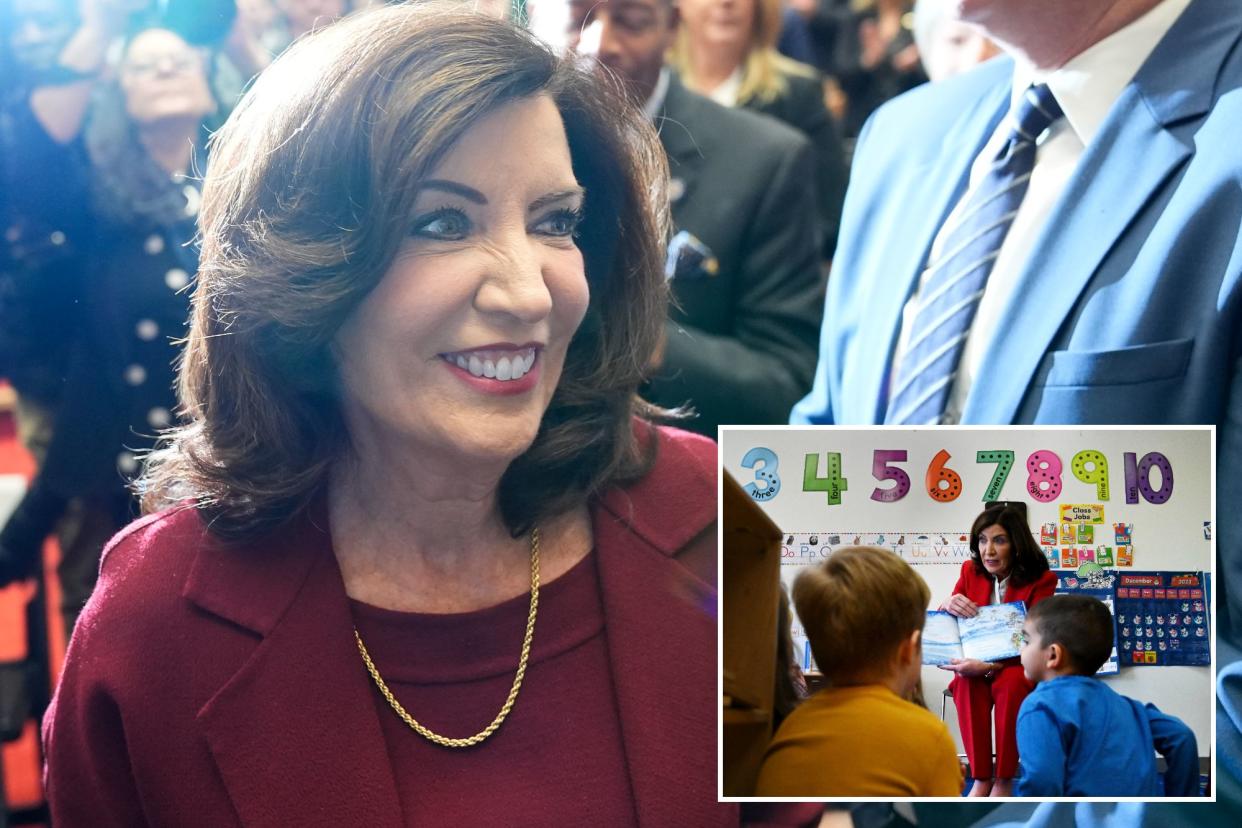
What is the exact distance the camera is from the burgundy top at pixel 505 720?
6.42 ft

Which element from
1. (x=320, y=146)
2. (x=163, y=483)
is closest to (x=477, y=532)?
(x=163, y=483)

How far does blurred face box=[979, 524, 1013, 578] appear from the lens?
6.92 ft

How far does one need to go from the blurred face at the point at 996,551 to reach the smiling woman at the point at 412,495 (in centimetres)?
42

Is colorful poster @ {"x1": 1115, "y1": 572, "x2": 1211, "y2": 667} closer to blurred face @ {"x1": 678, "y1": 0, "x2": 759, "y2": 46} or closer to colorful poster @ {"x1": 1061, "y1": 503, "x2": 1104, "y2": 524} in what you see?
colorful poster @ {"x1": 1061, "y1": 503, "x2": 1104, "y2": 524}

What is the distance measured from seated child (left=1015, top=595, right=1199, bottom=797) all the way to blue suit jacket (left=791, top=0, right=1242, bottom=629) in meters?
0.19

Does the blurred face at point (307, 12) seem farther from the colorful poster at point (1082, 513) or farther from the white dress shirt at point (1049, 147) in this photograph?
the colorful poster at point (1082, 513)

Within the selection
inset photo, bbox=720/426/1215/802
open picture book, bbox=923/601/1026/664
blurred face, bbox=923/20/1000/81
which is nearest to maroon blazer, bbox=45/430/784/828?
inset photo, bbox=720/426/1215/802

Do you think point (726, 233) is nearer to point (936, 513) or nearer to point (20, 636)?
point (936, 513)

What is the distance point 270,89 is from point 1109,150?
3.86ft

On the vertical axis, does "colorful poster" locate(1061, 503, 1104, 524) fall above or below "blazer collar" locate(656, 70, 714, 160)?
below

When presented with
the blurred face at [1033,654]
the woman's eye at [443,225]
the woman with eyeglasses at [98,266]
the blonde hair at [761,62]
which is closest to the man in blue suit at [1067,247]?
the blonde hair at [761,62]

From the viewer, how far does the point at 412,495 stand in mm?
1979

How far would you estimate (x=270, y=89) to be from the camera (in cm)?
190

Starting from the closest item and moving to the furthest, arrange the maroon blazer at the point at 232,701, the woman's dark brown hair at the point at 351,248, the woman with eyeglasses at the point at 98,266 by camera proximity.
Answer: the woman's dark brown hair at the point at 351,248, the maroon blazer at the point at 232,701, the woman with eyeglasses at the point at 98,266
